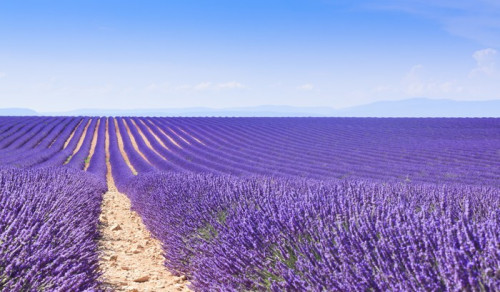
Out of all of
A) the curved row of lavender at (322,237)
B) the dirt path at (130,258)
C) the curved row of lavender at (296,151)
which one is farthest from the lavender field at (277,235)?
the curved row of lavender at (296,151)

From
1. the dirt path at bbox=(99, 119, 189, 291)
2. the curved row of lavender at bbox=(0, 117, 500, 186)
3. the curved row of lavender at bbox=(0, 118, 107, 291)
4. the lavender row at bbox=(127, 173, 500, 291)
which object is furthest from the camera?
the curved row of lavender at bbox=(0, 117, 500, 186)

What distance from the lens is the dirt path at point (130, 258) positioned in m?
3.44

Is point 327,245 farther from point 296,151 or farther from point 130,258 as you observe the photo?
point 296,151

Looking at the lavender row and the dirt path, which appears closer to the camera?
the lavender row

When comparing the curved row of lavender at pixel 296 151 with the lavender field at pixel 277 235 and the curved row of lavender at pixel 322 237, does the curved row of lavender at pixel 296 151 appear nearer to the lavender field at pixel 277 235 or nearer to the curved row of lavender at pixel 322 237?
the lavender field at pixel 277 235

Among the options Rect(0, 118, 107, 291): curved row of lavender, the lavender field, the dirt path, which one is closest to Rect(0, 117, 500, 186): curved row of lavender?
the lavender field

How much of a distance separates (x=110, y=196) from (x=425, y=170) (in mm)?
7448

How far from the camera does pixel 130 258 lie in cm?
438

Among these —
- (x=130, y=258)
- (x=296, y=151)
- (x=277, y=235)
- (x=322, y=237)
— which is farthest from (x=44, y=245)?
(x=296, y=151)

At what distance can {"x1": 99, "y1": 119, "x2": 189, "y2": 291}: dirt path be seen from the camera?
11.3ft

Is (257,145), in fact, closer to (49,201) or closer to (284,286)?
(49,201)

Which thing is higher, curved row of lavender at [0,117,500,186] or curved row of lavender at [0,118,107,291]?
curved row of lavender at [0,118,107,291]

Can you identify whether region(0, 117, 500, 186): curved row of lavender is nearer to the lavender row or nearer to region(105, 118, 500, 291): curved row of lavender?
region(105, 118, 500, 291): curved row of lavender

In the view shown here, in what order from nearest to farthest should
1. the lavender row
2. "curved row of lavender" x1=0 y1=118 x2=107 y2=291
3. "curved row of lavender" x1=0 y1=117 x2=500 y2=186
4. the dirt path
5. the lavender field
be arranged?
1. the lavender row
2. the lavender field
3. "curved row of lavender" x1=0 y1=118 x2=107 y2=291
4. the dirt path
5. "curved row of lavender" x1=0 y1=117 x2=500 y2=186
